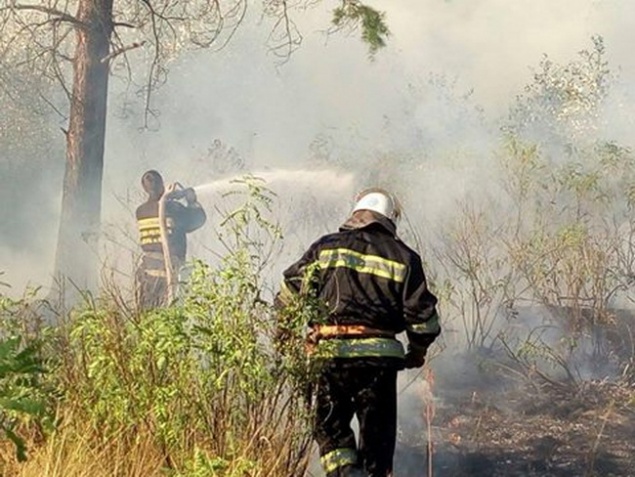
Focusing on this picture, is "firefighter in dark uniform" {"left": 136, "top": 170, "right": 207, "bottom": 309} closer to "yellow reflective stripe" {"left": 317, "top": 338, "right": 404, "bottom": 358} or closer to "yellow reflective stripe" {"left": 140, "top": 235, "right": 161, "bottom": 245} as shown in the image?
"yellow reflective stripe" {"left": 140, "top": 235, "right": 161, "bottom": 245}

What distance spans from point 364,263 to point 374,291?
13 centimetres

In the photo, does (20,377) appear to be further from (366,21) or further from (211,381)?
(366,21)

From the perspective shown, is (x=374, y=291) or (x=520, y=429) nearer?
(x=374, y=291)

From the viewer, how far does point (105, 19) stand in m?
9.62

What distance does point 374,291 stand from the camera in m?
4.46

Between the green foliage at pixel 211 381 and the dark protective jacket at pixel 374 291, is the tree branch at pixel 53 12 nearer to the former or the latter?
the dark protective jacket at pixel 374 291

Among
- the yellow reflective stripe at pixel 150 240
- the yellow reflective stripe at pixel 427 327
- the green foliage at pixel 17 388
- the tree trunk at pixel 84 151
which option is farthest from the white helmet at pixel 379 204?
the tree trunk at pixel 84 151

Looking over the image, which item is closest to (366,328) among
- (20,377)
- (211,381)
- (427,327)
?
(427,327)

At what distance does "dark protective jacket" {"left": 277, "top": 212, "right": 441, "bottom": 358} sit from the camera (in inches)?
174

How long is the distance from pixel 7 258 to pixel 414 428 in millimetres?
9552

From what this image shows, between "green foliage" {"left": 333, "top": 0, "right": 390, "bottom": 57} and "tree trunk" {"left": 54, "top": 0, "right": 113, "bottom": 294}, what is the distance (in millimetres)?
2286

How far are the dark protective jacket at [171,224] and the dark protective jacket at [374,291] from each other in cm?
420

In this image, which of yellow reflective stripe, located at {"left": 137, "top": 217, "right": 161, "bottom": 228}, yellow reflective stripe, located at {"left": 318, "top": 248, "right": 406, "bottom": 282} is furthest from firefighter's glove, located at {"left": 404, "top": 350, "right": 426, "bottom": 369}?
yellow reflective stripe, located at {"left": 137, "top": 217, "right": 161, "bottom": 228}

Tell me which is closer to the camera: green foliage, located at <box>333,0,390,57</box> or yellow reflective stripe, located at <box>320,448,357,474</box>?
yellow reflective stripe, located at <box>320,448,357,474</box>
